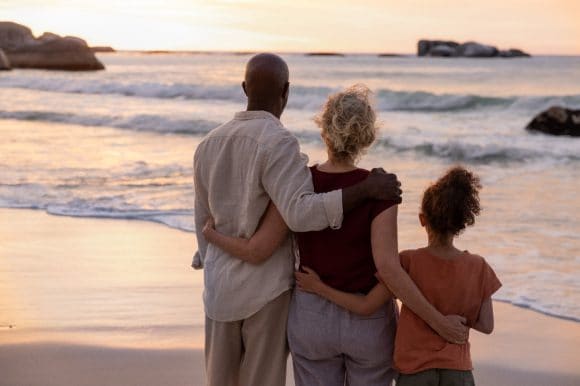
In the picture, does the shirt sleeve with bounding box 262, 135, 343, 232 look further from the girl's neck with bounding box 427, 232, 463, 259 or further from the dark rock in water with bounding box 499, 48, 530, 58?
the dark rock in water with bounding box 499, 48, 530, 58

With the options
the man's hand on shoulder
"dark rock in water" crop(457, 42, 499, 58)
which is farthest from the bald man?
"dark rock in water" crop(457, 42, 499, 58)

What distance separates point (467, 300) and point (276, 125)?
85cm

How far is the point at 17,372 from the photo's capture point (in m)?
4.70

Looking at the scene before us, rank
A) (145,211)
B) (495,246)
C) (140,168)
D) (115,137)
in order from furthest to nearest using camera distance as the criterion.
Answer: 1. (115,137)
2. (140,168)
3. (145,211)
4. (495,246)

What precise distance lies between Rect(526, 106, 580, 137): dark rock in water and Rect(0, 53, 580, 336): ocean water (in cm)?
42

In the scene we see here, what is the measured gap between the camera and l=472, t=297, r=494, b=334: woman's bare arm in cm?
307

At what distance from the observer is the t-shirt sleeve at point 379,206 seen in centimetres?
293

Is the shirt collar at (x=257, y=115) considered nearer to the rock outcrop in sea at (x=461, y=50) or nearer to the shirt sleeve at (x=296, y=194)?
the shirt sleeve at (x=296, y=194)

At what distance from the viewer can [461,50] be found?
263ft

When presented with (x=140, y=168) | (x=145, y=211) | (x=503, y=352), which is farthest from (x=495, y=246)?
(x=140, y=168)

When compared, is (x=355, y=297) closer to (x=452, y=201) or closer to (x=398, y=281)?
(x=398, y=281)

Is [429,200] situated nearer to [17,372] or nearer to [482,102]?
[17,372]

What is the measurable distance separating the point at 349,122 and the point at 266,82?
329 mm

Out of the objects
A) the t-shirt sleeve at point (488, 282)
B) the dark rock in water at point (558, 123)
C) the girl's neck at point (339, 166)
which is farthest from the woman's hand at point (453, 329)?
the dark rock in water at point (558, 123)
